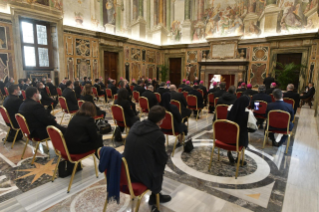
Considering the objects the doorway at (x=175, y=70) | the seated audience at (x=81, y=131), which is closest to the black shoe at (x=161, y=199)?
the seated audience at (x=81, y=131)

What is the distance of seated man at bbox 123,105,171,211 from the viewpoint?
1.75 m

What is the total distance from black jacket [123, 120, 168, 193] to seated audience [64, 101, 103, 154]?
2.89 feet

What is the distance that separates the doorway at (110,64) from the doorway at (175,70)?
4.91 metres

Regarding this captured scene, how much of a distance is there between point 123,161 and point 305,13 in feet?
41.2

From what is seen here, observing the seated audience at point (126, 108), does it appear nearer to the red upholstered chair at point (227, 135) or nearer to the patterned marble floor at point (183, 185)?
the patterned marble floor at point (183, 185)

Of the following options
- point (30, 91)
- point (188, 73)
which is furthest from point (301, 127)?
point (188, 73)

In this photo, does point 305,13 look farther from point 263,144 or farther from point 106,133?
point 106,133

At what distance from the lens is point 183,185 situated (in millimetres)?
2619

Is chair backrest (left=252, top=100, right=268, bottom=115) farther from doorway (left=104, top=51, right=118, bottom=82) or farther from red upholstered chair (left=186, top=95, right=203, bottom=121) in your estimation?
doorway (left=104, top=51, right=118, bottom=82)

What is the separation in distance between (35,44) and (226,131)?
989cm

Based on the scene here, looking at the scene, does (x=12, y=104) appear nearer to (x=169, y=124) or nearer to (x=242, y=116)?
(x=169, y=124)

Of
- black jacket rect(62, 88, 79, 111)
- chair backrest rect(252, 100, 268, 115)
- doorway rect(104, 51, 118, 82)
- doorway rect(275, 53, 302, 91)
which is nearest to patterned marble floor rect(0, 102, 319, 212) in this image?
chair backrest rect(252, 100, 268, 115)

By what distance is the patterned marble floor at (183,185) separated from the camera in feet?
7.23

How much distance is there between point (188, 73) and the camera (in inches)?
557
